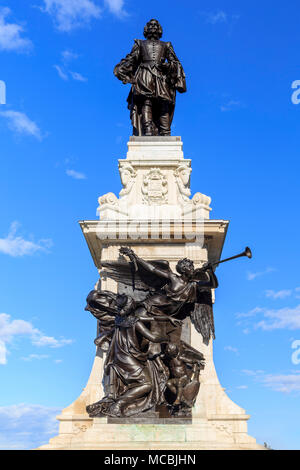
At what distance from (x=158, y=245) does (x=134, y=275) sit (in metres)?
0.95

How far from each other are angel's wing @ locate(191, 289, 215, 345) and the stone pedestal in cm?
15

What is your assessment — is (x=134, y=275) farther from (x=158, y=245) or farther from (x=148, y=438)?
(x=148, y=438)

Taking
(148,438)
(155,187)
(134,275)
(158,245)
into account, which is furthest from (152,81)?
(148,438)

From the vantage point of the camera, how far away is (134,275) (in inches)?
468

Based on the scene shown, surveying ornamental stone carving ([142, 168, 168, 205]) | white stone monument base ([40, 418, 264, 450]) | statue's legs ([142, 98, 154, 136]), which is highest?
statue's legs ([142, 98, 154, 136])

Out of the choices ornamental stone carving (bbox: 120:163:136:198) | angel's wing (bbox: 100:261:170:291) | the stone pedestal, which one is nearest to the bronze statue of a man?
the stone pedestal

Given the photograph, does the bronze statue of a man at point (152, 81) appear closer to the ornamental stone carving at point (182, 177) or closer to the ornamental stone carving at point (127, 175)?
the ornamental stone carving at point (127, 175)

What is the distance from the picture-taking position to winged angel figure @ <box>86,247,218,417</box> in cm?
1062

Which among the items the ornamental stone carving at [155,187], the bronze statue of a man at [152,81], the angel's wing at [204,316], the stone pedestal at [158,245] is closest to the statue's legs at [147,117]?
the bronze statue of a man at [152,81]

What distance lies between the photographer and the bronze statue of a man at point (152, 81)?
1512 centimetres

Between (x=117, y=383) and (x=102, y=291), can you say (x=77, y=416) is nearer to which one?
(x=117, y=383)

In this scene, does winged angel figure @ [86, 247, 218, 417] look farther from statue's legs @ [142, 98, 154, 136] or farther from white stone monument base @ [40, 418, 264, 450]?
statue's legs @ [142, 98, 154, 136]

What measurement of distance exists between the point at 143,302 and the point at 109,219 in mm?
2203
